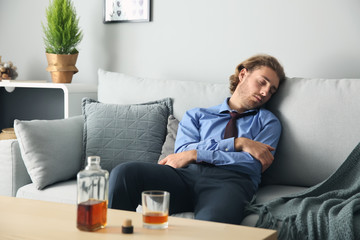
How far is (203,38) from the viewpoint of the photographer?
114 inches

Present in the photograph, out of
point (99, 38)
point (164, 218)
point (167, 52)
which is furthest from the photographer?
point (99, 38)

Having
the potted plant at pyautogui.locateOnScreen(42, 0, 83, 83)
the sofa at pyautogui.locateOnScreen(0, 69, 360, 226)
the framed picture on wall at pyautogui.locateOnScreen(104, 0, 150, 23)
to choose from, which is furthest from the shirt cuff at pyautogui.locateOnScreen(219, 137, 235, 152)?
the potted plant at pyautogui.locateOnScreen(42, 0, 83, 83)

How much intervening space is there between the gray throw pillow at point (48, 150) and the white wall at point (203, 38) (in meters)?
0.88

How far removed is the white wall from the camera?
8.27 feet

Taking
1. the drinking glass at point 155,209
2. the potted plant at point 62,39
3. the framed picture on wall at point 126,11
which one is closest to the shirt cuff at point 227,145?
the drinking glass at point 155,209

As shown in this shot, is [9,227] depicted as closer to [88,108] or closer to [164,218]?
[164,218]

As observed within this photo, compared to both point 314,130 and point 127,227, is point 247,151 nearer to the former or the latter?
point 314,130

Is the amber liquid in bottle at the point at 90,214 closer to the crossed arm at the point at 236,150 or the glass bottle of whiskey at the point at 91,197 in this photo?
the glass bottle of whiskey at the point at 91,197

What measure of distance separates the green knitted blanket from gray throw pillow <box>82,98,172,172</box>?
73 cm

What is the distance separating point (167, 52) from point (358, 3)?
1.16 meters

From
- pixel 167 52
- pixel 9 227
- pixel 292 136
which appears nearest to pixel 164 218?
pixel 9 227

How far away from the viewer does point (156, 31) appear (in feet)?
10.1

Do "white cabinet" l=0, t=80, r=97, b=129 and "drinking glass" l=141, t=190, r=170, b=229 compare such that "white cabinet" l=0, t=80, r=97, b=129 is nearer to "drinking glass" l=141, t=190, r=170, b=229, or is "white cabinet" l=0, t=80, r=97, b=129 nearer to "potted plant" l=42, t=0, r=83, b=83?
"potted plant" l=42, t=0, r=83, b=83

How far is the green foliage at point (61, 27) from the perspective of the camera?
302 centimetres
